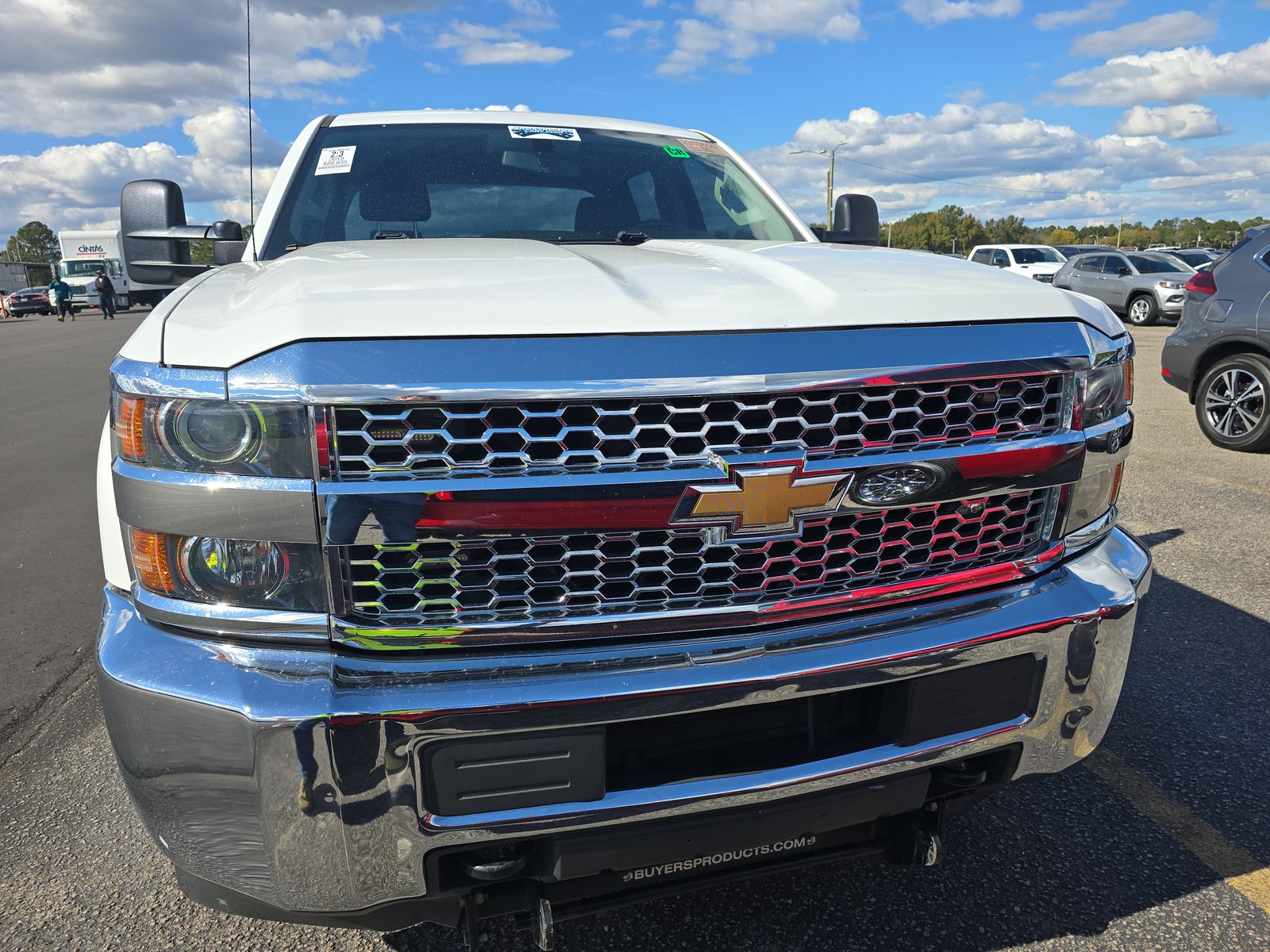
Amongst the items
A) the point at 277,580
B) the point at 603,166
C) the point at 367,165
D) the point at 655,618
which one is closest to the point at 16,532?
the point at 367,165

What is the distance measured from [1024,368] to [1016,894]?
1.30 meters

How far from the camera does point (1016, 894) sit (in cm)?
222

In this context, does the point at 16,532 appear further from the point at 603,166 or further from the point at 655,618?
the point at 655,618

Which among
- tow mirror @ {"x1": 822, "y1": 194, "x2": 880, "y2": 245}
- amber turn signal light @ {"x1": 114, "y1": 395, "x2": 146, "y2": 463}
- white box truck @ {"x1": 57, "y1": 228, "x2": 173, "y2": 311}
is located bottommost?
white box truck @ {"x1": 57, "y1": 228, "x2": 173, "y2": 311}

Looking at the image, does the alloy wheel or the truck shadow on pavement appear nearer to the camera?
the truck shadow on pavement

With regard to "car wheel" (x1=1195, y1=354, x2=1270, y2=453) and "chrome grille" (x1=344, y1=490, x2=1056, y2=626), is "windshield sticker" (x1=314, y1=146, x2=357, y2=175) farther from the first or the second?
"car wheel" (x1=1195, y1=354, x2=1270, y2=453)

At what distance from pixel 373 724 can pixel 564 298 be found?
759 millimetres

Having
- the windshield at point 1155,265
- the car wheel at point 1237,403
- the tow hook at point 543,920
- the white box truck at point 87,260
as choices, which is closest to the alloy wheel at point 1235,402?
the car wheel at point 1237,403

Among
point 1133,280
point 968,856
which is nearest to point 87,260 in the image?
point 1133,280

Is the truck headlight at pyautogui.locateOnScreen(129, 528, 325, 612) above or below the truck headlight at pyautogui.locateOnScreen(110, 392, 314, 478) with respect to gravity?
below

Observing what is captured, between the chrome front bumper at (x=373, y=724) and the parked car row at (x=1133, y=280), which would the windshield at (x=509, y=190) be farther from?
the parked car row at (x=1133, y=280)

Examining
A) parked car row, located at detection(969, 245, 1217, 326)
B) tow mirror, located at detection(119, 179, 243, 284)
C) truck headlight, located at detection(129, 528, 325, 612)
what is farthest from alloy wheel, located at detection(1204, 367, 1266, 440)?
parked car row, located at detection(969, 245, 1217, 326)

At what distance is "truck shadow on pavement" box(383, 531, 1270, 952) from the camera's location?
82.0 inches

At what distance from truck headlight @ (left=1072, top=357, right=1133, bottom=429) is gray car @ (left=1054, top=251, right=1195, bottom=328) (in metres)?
20.3
